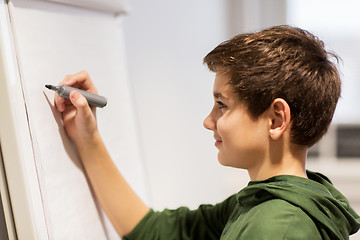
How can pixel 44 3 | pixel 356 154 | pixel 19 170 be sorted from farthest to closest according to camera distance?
pixel 356 154 → pixel 44 3 → pixel 19 170

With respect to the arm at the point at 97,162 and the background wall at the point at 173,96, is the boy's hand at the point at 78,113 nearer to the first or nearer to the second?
the arm at the point at 97,162

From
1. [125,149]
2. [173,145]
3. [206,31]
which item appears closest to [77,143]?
[125,149]

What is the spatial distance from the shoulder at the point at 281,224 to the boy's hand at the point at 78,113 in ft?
0.96

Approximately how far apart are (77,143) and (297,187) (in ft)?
1.14

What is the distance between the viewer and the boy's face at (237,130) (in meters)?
0.73

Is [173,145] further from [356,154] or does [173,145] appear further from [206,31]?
Answer: [356,154]

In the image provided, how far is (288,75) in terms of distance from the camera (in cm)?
70

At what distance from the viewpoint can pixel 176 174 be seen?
4.20 ft

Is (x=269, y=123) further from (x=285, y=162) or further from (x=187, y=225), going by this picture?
(x=187, y=225)

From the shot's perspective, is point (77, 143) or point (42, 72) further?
point (77, 143)

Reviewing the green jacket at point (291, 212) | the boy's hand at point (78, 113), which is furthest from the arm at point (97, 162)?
the green jacket at point (291, 212)

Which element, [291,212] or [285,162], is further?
[285,162]

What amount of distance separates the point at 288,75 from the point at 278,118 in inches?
2.6

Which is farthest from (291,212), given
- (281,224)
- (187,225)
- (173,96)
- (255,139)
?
(173,96)
